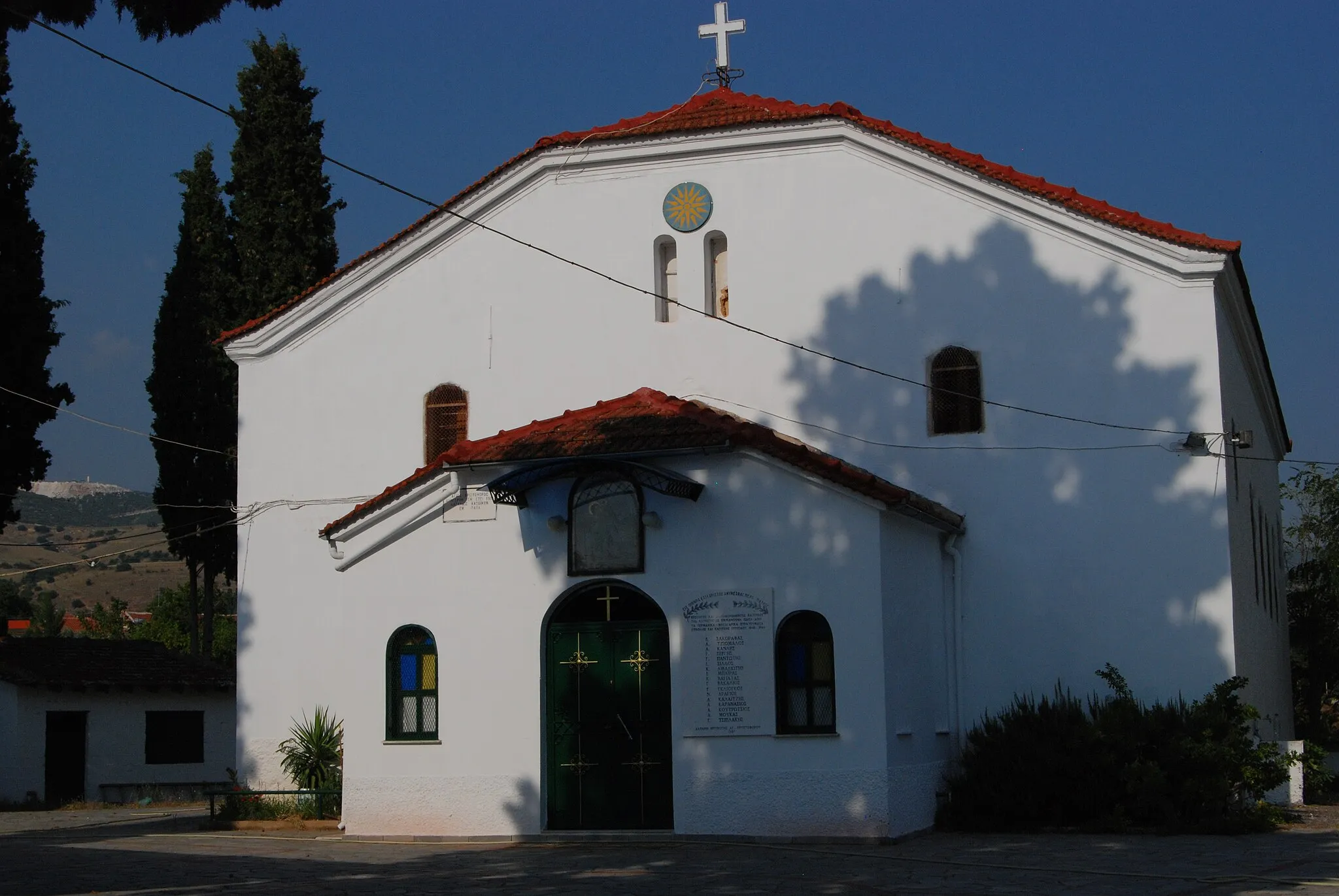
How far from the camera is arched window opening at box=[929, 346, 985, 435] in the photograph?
19125 millimetres

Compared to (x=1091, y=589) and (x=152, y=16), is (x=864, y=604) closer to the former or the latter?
(x=1091, y=589)

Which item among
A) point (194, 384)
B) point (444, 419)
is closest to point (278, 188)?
point (194, 384)

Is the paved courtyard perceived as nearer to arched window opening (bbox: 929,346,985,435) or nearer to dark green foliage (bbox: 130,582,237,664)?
arched window opening (bbox: 929,346,985,435)

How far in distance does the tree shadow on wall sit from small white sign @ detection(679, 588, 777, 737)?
11.5 ft

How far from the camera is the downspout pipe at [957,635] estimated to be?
1834cm

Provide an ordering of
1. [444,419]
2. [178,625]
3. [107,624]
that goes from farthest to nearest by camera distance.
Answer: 1. [107,624]
2. [178,625]
3. [444,419]

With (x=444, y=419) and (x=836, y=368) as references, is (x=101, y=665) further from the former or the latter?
(x=836, y=368)

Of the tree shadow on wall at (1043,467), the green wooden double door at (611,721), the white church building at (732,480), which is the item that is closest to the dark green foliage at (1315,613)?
the white church building at (732,480)

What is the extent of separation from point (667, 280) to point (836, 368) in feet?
8.72

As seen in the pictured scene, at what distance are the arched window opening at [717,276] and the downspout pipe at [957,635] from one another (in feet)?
14.1

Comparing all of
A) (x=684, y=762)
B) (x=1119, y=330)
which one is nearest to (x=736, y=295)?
(x=1119, y=330)

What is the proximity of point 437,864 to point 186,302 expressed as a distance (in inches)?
908

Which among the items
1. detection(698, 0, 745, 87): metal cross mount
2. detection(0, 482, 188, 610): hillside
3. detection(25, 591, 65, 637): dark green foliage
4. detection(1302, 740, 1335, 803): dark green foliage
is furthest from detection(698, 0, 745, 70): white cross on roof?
detection(0, 482, 188, 610): hillside

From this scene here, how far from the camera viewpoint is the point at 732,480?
1678 centimetres
